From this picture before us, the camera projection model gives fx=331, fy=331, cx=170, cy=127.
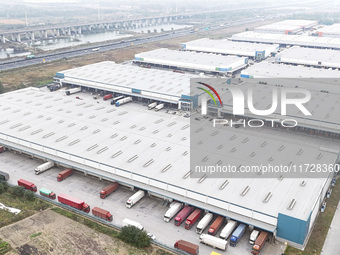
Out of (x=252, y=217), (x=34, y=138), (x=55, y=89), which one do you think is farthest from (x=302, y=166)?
(x=55, y=89)

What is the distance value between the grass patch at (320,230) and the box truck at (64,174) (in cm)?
2507

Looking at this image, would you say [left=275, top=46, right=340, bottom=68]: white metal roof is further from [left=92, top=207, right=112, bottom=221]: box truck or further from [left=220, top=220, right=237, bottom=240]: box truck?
[left=92, top=207, right=112, bottom=221]: box truck

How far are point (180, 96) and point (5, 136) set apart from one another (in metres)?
29.2

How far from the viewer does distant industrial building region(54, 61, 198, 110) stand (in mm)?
60562

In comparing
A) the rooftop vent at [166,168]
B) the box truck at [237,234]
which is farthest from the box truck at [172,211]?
the box truck at [237,234]

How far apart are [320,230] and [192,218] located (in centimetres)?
1223

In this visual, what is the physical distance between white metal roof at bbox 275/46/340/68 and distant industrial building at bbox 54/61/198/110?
120 feet

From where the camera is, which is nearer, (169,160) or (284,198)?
(284,198)

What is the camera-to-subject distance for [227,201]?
31.1 metres

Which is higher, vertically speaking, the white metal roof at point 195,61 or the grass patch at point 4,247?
the white metal roof at point 195,61

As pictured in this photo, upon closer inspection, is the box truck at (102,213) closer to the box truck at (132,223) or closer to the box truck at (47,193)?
the box truck at (132,223)

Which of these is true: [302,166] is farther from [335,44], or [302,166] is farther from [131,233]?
[335,44]

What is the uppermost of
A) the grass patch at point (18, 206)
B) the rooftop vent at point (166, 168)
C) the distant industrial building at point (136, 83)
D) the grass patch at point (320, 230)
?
the distant industrial building at point (136, 83)

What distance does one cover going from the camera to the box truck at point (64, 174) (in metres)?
38.2
